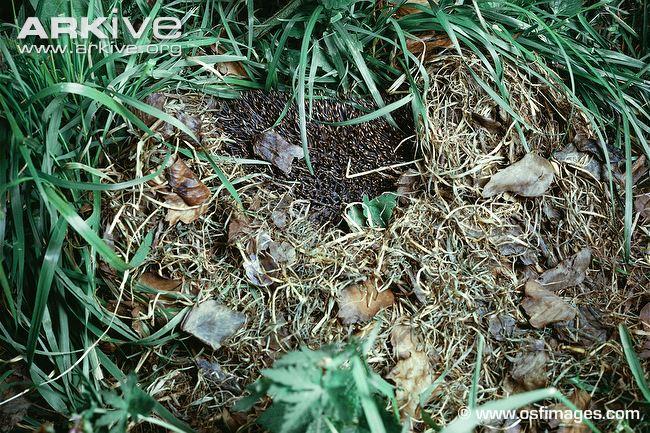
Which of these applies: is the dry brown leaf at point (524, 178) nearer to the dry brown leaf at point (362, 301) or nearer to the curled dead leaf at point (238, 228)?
the dry brown leaf at point (362, 301)

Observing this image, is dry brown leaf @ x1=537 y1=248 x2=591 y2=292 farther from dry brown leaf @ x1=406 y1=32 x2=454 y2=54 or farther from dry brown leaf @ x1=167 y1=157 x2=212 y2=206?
dry brown leaf @ x1=167 y1=157 x2=212 y2=206

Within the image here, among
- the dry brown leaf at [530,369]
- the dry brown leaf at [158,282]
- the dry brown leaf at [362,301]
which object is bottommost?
the dry brown leaf at [530,369]

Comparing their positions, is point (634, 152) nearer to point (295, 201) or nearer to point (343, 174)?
point (343, 174)

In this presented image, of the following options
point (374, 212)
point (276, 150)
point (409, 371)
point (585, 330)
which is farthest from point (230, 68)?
point (585, 330)

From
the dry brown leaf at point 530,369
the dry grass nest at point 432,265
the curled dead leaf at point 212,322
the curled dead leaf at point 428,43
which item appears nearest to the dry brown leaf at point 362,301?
the dry grass nest at point 432,265

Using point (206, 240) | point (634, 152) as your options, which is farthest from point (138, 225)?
point (634, 152)

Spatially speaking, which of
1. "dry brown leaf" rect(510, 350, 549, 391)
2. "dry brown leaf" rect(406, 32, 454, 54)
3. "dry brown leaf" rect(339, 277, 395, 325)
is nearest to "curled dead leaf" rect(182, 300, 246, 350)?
"dry brown leaf" rect(339, 277, 395, 325)
